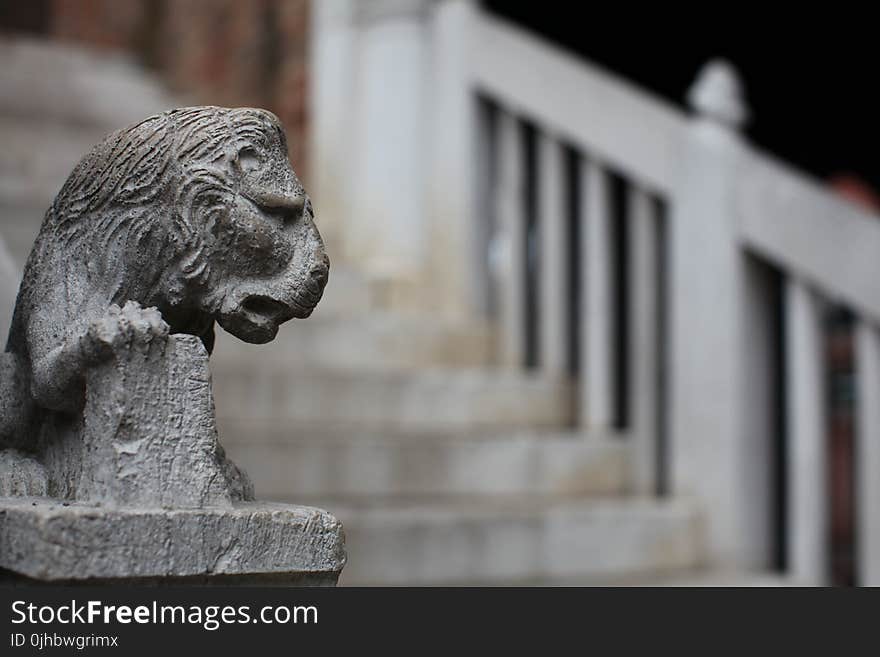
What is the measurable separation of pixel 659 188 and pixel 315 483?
56.1 inches

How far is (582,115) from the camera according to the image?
3674 millimetres

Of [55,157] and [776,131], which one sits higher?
[776,131]

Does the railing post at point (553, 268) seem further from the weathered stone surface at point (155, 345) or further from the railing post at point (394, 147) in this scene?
the weathered stone surface at point (155, 345)

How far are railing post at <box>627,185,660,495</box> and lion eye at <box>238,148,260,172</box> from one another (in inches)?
92.7

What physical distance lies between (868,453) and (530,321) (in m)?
1.39

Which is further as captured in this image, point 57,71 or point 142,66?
point 142,66

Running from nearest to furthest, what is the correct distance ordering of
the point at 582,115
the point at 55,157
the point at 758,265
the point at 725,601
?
→ the point at 725,601 < the point at 758,265 < the point at 582,115 < the point at 55,157

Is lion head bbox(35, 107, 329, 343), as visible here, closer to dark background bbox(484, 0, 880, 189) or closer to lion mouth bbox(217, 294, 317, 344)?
lion mouth bbox(217, 294, 317, 344)

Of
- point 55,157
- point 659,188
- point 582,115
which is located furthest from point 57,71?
point 659,188

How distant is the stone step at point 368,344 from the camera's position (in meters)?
3.41

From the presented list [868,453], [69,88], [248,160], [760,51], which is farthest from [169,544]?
[760,51]

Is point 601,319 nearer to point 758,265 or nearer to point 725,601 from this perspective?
point 758,265

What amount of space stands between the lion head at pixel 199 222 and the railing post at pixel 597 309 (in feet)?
7.64

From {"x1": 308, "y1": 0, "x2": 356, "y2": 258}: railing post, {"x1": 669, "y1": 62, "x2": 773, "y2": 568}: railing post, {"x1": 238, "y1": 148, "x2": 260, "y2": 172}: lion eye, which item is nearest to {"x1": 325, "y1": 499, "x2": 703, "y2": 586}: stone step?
{"x1": 669, "y1": 62, "x2": 773, "y2": 568}: railing post
